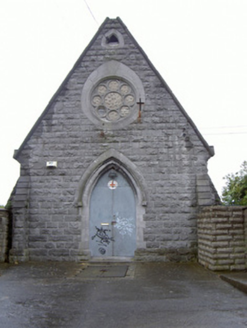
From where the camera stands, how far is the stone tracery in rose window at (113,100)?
1266cm

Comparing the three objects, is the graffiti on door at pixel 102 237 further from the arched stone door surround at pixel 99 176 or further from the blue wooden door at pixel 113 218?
the arched stone door surround at pixel 99 176

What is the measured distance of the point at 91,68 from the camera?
12828 millimetres

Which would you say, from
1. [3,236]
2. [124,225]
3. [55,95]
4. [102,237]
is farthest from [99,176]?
[3,236]

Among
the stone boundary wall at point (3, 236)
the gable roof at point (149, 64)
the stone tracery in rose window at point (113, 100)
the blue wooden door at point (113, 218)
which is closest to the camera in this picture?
the stone boundary wall at point (3, 236)

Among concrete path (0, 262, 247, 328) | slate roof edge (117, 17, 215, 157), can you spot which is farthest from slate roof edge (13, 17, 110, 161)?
concrete path (0, 262, 247, 328)

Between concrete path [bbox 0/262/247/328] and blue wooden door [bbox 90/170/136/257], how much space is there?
7.32 feet

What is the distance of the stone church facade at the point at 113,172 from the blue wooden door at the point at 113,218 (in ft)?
0.10

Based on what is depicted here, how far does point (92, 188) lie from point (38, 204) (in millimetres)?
1776

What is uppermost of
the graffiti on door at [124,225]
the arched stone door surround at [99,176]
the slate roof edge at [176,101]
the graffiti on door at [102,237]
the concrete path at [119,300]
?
the slate roof edge at [176,101]

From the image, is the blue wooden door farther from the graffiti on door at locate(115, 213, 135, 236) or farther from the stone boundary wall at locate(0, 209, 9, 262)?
the stone boundary wall at locate(0, 209, 9, 262)

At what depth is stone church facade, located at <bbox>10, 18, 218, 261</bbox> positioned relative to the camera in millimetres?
11703

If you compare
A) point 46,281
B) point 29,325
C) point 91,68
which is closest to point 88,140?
point 91,68

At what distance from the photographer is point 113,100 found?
507 inches

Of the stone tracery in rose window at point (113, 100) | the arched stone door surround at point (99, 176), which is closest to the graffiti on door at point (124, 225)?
the arched stone door surround at point (99, 176)
